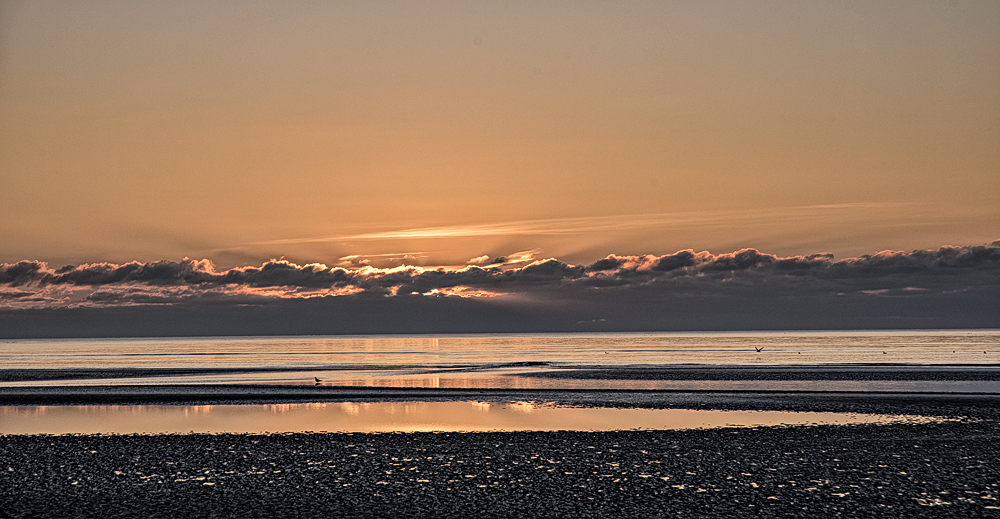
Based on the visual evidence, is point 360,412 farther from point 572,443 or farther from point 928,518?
point 928,518

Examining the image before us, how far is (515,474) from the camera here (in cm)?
2623

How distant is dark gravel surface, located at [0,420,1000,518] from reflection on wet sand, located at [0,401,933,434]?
2.97m

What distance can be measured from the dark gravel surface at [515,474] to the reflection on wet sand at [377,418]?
9.74 feet

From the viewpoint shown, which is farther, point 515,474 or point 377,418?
point 377,418

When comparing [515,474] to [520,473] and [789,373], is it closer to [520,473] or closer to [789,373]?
[520,473]

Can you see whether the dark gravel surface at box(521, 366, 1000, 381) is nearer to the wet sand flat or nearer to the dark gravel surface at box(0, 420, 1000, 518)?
the wet sand flat

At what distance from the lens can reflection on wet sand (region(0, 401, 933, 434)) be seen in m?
38.5

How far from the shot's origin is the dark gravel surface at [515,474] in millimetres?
21688

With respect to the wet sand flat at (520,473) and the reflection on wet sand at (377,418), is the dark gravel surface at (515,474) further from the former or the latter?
the reflection on wet sand at (377,418)

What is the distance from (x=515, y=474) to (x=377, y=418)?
17799 millimetres

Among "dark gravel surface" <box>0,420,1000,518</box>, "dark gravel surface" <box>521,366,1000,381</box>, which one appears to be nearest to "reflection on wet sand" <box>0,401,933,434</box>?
"dark gravel surface" <box>0,420,1000,518</box>

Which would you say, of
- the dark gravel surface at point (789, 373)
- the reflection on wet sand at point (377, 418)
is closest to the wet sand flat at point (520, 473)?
the reflection on wet sand at point (377, 418)

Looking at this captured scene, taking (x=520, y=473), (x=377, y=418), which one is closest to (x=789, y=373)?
(x=377, y=418)

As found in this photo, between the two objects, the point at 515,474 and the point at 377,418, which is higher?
the point at 515,474
